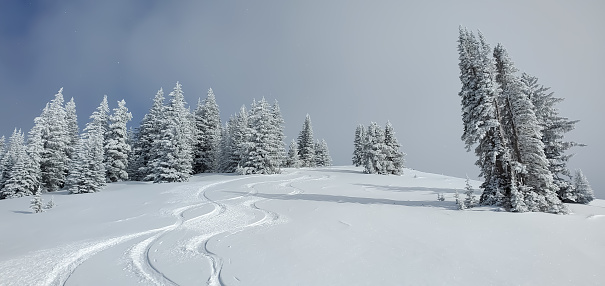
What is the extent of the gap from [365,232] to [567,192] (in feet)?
59.6

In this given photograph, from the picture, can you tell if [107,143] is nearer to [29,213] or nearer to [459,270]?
[29,213]

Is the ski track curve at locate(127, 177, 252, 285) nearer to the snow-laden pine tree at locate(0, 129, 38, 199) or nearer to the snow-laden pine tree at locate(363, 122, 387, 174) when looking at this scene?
the snow-laden pine tree at locate(0, 129, 38, 199)

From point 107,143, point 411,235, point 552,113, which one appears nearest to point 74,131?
point 107,143

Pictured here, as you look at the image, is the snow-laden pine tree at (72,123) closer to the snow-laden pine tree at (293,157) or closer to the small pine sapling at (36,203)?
the small pine sapling at (36,203)

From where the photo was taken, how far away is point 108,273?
571 cm

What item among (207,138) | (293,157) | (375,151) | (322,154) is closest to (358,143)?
(322,154)

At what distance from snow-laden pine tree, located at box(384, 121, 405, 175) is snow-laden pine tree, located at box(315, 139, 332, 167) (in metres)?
22.9

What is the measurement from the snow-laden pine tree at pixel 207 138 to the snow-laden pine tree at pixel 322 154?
28.2m

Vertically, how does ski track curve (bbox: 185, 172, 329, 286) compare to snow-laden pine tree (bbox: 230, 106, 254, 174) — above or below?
below

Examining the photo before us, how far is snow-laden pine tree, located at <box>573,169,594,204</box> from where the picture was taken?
1894cm

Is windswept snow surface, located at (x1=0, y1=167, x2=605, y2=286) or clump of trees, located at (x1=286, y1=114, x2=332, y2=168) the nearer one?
windswept snow surface, located at (x1=0, y1=167, x2=605, y2=286)

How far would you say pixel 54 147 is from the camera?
34.0m

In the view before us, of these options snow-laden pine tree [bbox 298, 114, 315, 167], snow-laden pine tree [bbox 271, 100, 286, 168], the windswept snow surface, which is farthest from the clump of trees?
the windswept snow surface

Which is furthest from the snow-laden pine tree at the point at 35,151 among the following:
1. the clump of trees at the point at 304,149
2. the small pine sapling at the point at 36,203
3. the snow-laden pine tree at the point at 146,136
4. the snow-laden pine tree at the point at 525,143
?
the snow-laden pine tree at the point at 525,143
